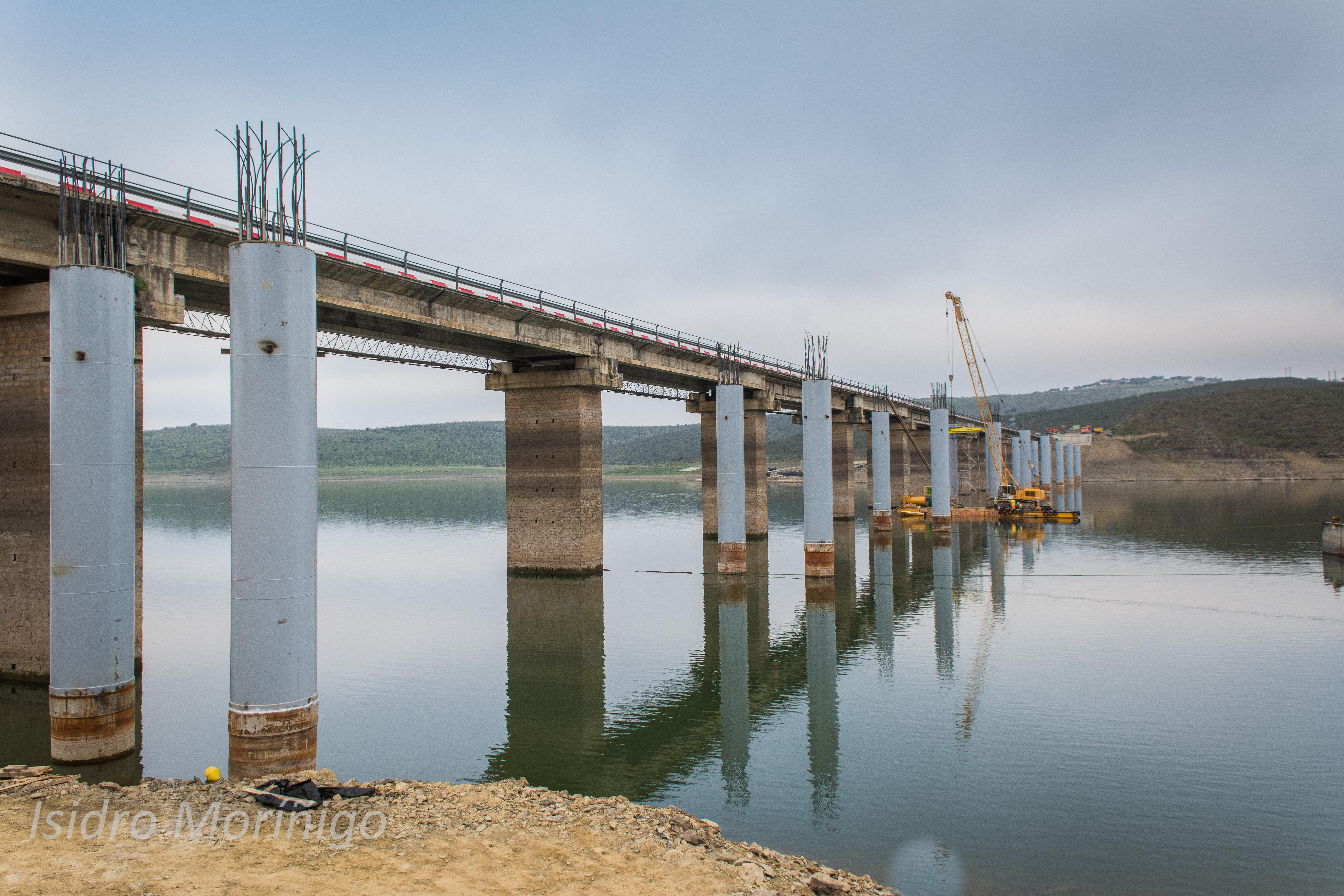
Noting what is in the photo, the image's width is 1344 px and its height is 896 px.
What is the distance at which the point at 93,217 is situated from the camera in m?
16.0

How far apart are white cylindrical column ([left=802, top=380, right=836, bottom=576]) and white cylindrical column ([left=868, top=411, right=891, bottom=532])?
25.2m

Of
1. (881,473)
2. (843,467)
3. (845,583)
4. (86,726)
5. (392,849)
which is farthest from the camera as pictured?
(843,467)

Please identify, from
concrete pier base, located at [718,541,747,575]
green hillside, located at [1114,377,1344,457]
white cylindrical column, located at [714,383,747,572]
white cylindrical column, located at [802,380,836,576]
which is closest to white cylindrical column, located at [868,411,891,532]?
white cylindrical column, located at [802,380,836,576]

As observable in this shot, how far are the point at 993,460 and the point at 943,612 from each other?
67.0 meters

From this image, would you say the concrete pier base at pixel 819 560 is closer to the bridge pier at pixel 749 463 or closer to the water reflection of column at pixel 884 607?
the water reflection of column at pixel 884 607

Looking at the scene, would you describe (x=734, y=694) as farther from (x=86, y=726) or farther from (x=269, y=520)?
(x=86, y=726)

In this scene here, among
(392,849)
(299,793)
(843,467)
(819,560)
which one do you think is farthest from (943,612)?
(843,467)

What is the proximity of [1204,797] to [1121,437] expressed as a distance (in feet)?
549

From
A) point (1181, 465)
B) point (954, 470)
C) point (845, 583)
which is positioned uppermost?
point (1181, 465)

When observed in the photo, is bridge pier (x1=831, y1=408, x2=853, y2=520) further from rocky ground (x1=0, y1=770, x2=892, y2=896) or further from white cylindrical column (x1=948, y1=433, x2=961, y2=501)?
rocky ground (x1=0, y1=770, x2=892, y2=896)

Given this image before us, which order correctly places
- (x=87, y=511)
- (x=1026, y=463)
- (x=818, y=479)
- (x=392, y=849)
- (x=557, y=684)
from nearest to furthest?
(x=392, y=849)
(x=87, y=511)
(x=557, y=684)
(x=818, y=479)
(x=1026, y=463)

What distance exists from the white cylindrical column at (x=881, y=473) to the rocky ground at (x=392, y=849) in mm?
53600

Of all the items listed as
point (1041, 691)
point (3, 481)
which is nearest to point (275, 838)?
point (3, 481)

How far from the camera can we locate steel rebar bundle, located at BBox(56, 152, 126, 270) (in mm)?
15641
